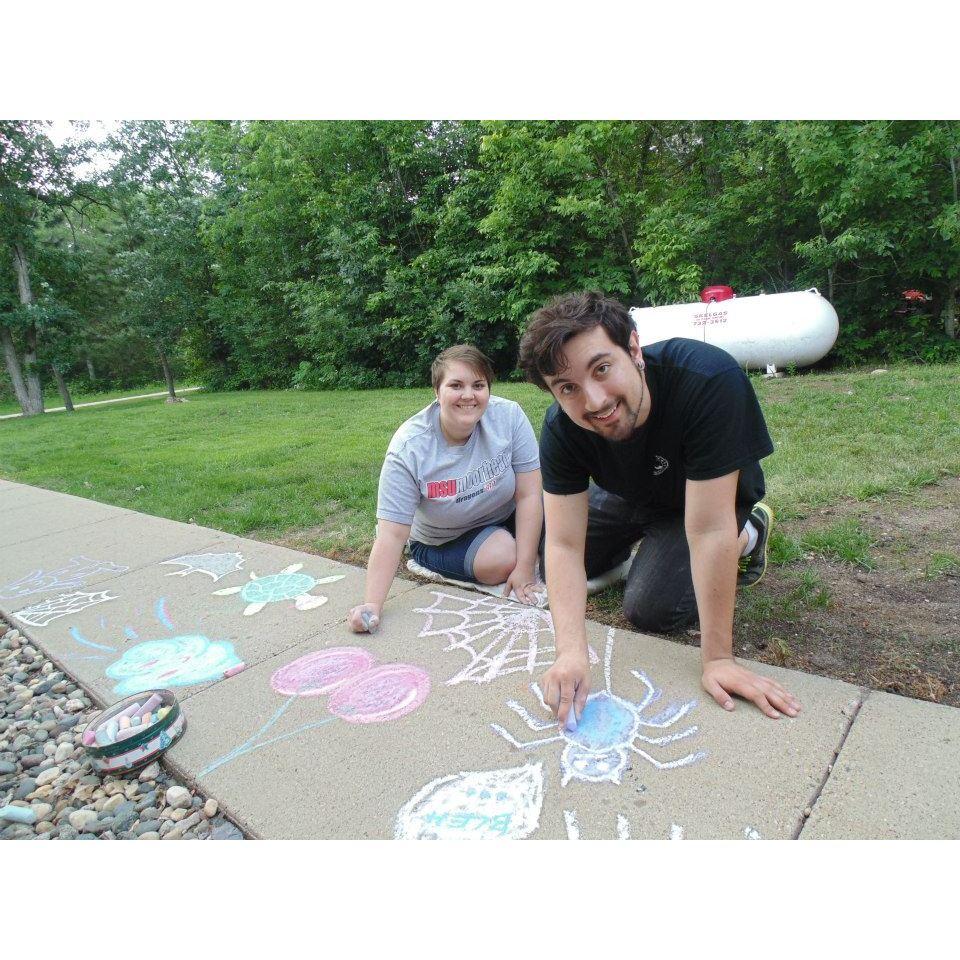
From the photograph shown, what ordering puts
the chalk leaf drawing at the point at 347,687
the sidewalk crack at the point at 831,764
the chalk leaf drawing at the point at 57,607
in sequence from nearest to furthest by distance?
1. the sidewalk crack at the point at 831,764
2. the chalk leaf drawing at the point at 347,687
3. the chalk leaf drawing at the point at 57,607

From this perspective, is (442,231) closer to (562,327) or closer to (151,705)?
(562,327)

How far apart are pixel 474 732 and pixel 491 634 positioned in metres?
0.57

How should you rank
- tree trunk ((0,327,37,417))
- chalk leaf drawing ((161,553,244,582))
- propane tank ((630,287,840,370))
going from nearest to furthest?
chalk leaf drawing ((161,553,244,582))
propane tank ((630,287,840,370))
tree trunk ((0,327,37,417))

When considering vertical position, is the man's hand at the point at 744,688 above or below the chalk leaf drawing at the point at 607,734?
above

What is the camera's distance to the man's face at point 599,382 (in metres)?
1.52

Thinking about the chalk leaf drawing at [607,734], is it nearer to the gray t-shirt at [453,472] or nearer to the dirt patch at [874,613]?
the dirt patch at [874,613]

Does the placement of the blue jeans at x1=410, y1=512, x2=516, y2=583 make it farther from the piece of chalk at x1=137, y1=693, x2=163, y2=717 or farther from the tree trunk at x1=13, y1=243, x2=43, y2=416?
the tree trunk at x1=13, y1=243, x2=43, y2=416

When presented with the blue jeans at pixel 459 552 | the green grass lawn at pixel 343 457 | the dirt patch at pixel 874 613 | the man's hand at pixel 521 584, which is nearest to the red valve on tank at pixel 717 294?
the green grass lawn at pixel 343 457

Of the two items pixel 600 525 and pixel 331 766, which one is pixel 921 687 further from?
pixel 331 766

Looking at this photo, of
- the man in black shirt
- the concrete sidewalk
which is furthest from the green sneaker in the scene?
the concrete sidewalk

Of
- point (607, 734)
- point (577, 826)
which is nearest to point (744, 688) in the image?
point (607, 734)

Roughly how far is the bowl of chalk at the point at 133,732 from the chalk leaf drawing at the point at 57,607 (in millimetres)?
1127

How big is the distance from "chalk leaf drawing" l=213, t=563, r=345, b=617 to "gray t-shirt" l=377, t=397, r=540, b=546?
513 mm

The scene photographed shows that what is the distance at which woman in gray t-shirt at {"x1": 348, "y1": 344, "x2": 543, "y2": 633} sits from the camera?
95.8 inches
